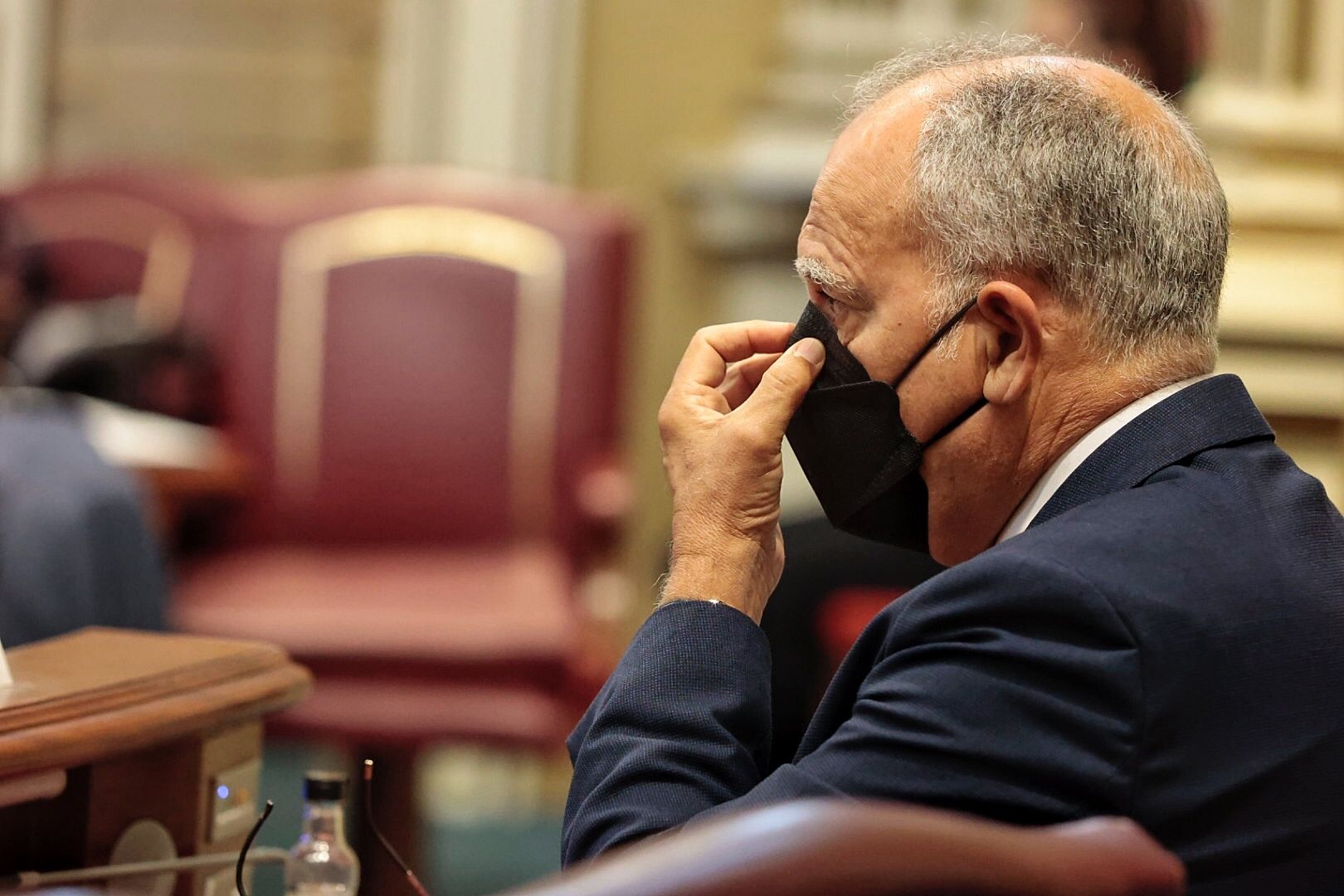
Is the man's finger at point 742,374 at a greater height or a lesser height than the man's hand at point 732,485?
greater

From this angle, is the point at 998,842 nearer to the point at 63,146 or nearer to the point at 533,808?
the point at 533,808

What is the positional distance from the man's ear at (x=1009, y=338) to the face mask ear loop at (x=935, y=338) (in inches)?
0.5

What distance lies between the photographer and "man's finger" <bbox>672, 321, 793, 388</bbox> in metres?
1.47

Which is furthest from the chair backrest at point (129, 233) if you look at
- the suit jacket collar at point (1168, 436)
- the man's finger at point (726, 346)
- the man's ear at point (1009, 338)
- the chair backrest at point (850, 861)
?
the chair backrest at point (850, 861)

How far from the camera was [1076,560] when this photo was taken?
1056mm

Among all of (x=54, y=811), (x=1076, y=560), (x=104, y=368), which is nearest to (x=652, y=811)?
(x=1076, y=560)

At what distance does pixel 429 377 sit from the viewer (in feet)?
11.6

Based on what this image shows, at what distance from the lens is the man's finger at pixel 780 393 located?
1.35 meters

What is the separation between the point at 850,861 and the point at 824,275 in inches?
28.5

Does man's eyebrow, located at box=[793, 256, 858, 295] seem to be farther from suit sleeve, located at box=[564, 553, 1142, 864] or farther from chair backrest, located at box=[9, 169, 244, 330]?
chair backrest, located at box=[9, 169, 244, 330]

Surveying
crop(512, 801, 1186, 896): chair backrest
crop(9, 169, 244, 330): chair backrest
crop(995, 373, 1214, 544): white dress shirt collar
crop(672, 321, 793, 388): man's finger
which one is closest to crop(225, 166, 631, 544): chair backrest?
crop(9, 169, 244, 330): chair backrest

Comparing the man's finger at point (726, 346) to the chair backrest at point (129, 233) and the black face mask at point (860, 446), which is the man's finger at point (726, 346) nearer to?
the black face mask at point (860, 446)

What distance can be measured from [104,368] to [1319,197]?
9.11ft

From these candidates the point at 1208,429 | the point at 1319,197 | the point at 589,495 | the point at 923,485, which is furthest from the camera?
the point at 1319,197
